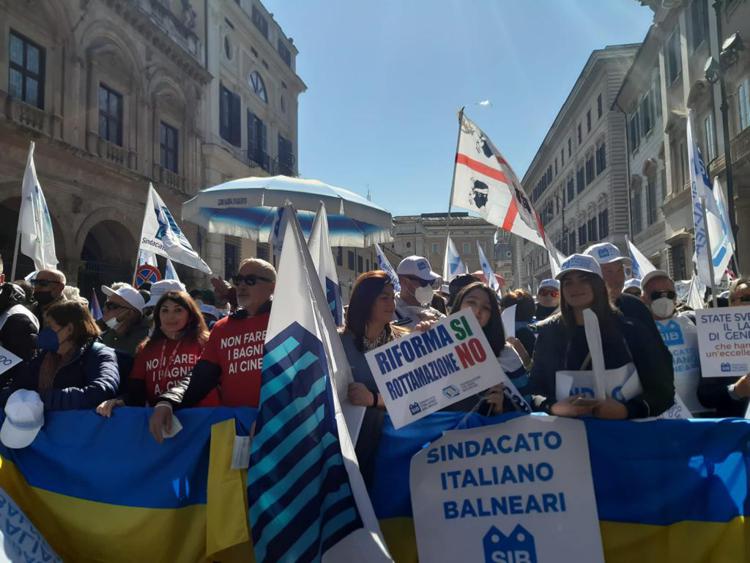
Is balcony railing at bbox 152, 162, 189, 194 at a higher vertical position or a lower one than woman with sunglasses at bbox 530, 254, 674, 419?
higher

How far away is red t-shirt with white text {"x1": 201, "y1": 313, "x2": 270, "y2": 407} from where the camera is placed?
148 inches

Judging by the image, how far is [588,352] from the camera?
10.5ft

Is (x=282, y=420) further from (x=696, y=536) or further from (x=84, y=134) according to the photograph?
(x=84, y=134)

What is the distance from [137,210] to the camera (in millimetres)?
18672

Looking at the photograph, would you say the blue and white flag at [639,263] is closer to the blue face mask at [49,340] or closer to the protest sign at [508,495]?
the protest sign at [508,495]

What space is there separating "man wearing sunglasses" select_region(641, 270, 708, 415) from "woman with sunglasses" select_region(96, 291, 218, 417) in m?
3.17

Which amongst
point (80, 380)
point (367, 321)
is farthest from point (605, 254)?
point (80, 380)

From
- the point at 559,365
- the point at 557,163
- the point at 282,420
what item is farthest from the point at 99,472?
the point at 557,163

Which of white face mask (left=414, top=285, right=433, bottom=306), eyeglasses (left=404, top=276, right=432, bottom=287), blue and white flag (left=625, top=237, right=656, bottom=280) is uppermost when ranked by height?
blue and white flag (left=625, top=237, right=656, bottom=280)

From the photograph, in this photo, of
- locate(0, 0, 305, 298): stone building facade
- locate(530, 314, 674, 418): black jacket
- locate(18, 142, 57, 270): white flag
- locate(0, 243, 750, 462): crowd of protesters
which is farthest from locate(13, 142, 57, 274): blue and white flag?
locate(0, 0, 305, 298): stone building facade

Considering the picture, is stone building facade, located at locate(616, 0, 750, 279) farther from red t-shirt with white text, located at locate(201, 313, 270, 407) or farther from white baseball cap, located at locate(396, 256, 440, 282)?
red t-shirt with white text, located at locate(201, 313, 270, 407)

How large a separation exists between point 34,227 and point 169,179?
13.0m

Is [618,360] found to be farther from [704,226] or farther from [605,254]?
[704,226]

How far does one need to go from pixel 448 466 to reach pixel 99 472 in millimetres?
1966
